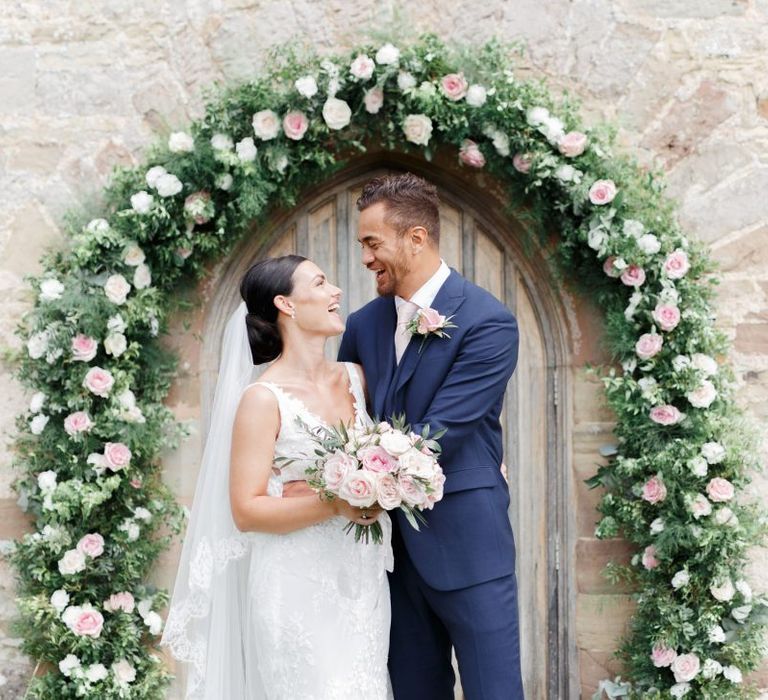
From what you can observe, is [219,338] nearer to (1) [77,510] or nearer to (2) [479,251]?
(1) [77,510]

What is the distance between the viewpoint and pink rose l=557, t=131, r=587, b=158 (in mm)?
3789

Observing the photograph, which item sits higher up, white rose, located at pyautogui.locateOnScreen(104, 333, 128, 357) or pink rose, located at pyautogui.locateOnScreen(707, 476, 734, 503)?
white rose, located at pyautogui.locateOnScreen(104, 333, 128, 357)

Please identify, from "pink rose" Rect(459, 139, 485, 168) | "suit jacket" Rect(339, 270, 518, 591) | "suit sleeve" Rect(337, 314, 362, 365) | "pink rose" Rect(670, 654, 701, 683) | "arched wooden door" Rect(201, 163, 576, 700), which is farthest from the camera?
"arched wooden door" Rect(201, 163, 576, 700)

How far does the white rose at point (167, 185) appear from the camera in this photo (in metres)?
3.76

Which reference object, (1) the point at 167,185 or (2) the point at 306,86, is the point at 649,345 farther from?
(1) the point at 167,185

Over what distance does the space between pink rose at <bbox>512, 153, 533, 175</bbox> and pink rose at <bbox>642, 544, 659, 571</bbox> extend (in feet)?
5.18

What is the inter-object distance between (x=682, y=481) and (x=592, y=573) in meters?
0.59

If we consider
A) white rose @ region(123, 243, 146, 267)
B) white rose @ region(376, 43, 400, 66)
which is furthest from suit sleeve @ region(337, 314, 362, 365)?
white rose @ region(376, 43, 400, 66)

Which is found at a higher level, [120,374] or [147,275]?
[147,275]

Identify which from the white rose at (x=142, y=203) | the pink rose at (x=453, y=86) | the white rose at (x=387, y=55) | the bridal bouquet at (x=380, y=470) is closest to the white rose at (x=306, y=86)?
the white rose at (x=387, y=55)

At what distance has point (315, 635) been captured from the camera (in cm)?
287

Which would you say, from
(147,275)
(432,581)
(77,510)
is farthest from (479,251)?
(77,510)

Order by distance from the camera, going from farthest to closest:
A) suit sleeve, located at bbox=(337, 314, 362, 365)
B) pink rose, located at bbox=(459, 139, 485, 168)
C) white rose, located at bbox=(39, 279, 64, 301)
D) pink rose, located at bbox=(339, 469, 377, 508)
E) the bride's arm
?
pink rose, located at bbox=(459, 139, 485, 168)
white rose, located at bbox=(39, 279, 64, 301)
suit sleeve, located at bbox=(337, 314, 362, 365)
the bride's arm
pink rose, located at bbox=(339, 469, 377, 508)

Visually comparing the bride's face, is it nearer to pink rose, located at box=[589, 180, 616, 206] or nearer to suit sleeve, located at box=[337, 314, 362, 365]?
suit sleeve, located at box=[337, 314, 362, 365]
